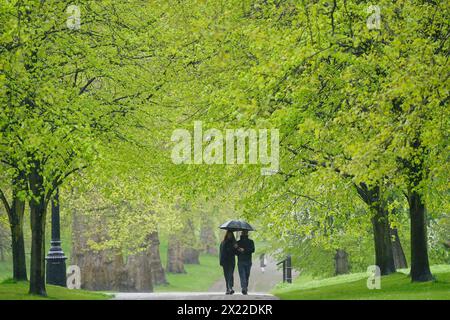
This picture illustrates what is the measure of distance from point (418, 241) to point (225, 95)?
6090 mm

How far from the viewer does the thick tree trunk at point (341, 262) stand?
3978 centimetres

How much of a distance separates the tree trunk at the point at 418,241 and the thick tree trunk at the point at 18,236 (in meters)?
9.93

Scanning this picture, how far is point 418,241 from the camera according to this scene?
2053 centimetres

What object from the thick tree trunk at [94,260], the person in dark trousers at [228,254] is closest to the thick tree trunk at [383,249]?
the person in dark trousers at [228,254]

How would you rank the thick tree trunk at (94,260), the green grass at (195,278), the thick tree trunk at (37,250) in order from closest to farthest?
the thick tree trunk at (37,250)
the thick tree trunk at (94,260)
the green grass at (195,278)

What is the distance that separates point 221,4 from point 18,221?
8058 millimetres

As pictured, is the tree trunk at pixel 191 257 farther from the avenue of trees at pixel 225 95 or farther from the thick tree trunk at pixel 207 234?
the avenue of trees at pixel 225 95

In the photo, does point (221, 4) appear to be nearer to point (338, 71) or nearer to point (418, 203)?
point (338, 71)

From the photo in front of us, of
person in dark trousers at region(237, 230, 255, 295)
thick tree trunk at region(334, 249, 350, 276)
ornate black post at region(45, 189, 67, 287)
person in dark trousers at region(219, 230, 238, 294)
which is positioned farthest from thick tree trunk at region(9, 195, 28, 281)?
thick tree trunk at region(334, 249, 350, 276)

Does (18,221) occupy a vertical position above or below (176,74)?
below

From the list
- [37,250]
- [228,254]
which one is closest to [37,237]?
[37,250]
